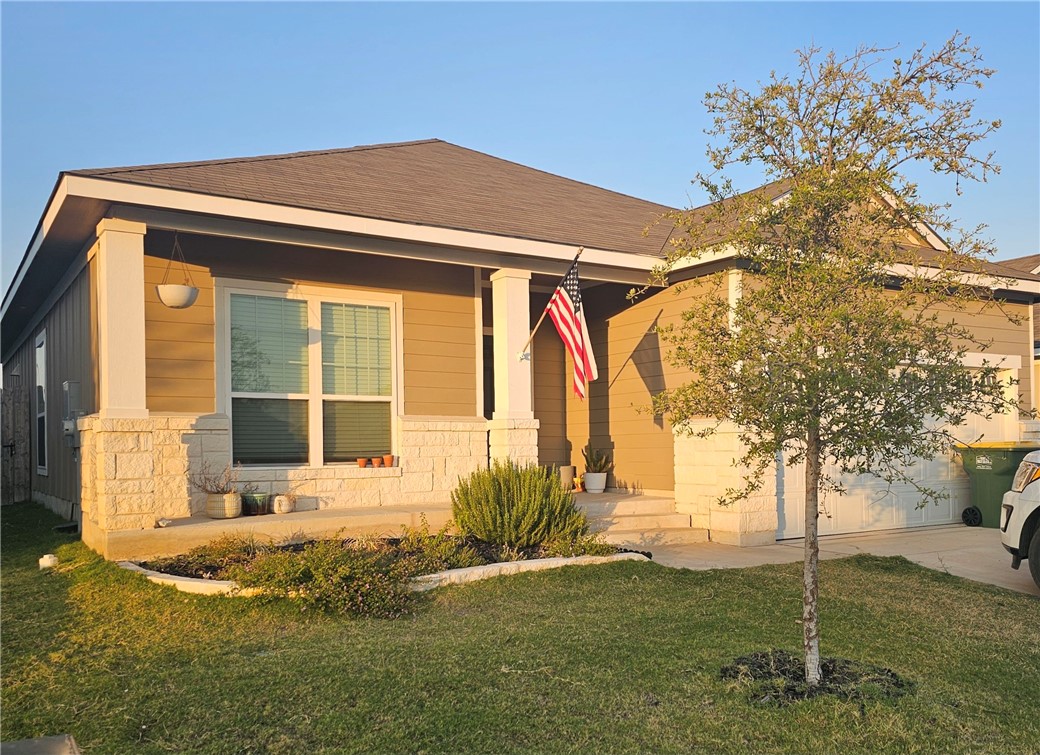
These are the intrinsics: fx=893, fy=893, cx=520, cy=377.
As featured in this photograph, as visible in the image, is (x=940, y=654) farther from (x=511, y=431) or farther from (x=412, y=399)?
(x=412, y=399)

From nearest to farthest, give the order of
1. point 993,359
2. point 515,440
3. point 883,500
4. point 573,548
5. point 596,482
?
→ point 573,548 < point 515,440 < point 883,500 < point 596,482 < point 993,359

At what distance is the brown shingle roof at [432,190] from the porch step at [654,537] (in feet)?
11.3

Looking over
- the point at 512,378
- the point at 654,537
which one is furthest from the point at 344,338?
the point at 654,537

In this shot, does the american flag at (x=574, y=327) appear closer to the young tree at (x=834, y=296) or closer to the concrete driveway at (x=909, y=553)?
the concrete driveway at (x=909, y=553)

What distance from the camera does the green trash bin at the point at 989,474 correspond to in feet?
40.8

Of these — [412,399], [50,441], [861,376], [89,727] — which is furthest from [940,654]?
[50,441]

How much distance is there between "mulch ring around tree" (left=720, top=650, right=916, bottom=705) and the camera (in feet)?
15.7

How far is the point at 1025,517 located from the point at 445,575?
504cm

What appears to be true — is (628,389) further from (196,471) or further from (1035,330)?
(1035,330)

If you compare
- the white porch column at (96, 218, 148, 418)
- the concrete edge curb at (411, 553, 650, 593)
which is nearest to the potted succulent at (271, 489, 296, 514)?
the white porch column at (96, 218, 148, 418)

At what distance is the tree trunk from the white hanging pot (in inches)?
255

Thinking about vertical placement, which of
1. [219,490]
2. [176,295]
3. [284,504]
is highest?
[176,295]

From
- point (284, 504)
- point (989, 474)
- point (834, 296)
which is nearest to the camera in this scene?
point (834, 296)

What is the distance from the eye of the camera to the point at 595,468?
13.0 m
